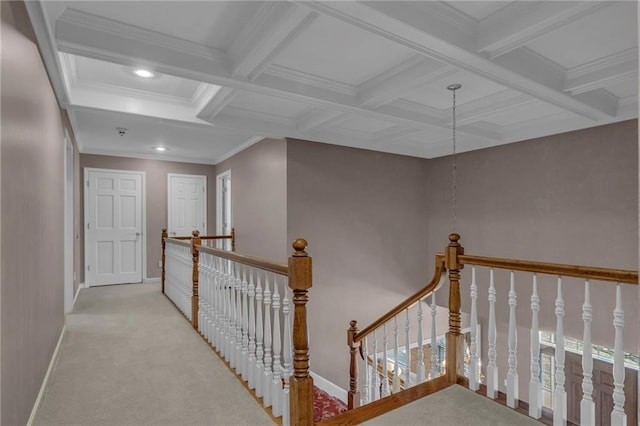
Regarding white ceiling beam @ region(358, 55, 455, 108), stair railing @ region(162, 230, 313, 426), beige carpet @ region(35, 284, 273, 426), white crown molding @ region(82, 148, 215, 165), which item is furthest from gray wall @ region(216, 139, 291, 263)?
white ceiling beam @ region(358, 55, 455, 108)

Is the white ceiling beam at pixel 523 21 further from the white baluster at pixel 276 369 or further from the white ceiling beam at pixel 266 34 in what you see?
the white baluster at pixel 276 369

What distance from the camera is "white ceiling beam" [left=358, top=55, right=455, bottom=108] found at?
2.72 meters

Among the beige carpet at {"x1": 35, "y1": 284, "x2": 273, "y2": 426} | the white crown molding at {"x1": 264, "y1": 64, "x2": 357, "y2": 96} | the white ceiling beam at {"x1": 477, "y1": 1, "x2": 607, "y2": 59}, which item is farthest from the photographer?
the white crown molding at {"x1": 264, "y1": 64, "x2": 357, "y2": 96}

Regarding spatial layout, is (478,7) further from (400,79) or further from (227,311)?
(227,311)

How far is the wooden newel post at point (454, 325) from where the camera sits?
8.05ft

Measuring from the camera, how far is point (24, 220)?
192 cm

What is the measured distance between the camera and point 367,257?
5.52 metres

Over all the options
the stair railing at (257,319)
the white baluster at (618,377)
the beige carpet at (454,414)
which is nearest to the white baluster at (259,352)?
the stair railing at (257,319)

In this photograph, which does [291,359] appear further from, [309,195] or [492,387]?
[309,195]

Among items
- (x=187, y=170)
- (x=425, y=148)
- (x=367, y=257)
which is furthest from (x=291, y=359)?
(x=187, y=170)

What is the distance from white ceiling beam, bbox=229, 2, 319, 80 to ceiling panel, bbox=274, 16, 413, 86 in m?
0.15

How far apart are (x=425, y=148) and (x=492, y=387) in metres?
4.03

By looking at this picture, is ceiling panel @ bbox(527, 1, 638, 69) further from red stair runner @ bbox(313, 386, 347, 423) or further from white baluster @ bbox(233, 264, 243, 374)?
red stair runner @ bbox(313, 386, 347, 423)

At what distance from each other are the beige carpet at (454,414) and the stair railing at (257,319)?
0.51 m
